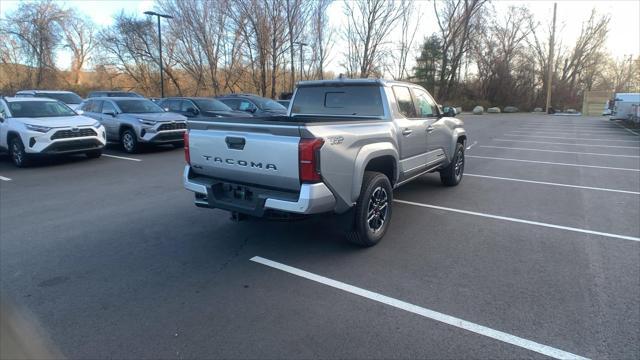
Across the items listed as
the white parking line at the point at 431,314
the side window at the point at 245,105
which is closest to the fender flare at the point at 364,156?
the white parking line at the point at 431,314

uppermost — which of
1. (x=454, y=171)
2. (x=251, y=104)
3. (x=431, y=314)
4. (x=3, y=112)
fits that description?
(x=251, y=104)

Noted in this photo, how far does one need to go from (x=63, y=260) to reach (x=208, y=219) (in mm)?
1880

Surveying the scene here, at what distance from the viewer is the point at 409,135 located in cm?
579

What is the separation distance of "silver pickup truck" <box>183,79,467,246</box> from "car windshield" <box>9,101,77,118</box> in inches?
320

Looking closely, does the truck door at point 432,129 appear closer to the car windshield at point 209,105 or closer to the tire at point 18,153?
the tire at point 18,153

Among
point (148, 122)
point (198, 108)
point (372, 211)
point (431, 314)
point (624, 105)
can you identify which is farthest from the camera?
point (624, 105)

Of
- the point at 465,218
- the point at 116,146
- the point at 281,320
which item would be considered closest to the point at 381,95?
the point at 465,218

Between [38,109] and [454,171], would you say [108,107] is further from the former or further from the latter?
[454,171]

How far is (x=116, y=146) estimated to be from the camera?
14133mm

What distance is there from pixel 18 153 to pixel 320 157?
972 centimetres

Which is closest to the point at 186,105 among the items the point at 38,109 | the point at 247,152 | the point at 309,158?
the point at 38,109

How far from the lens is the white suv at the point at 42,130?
32.4 ft

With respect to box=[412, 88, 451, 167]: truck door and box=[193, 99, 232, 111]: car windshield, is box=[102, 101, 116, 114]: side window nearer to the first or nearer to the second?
box=[193, 99, 232, 111]: car windshield

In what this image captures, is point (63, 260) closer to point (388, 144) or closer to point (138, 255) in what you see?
point (138, 255)
